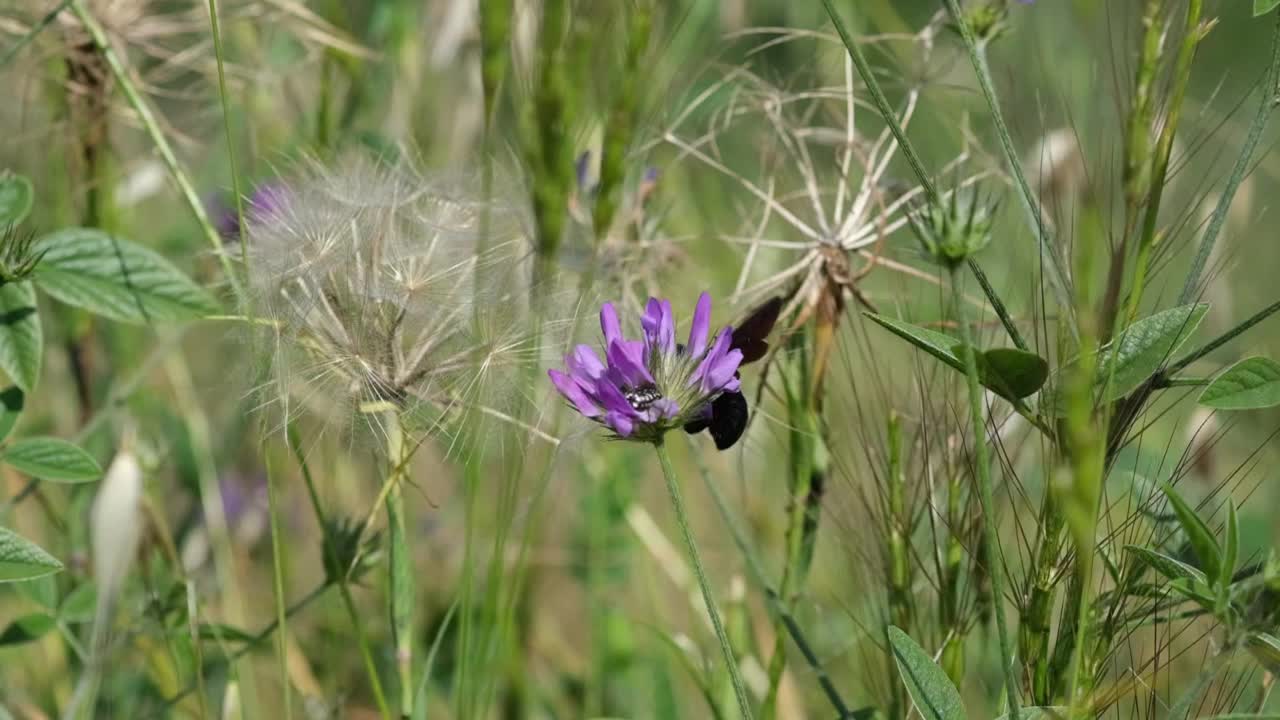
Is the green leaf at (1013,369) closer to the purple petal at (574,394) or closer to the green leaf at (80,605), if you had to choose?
the purple petal at (574,394)

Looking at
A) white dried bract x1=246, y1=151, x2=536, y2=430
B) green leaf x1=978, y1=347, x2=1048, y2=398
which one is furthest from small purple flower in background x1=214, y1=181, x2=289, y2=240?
green leaf x1=978, y1=347, x2=1048, y2=398

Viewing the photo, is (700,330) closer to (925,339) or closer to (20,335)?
(925,339)

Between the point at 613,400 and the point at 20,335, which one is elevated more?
the point at 20,335

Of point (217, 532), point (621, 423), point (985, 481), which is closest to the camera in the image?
point (985, 481)

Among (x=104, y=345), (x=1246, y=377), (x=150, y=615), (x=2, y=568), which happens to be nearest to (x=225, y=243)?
(x=150, y=615)

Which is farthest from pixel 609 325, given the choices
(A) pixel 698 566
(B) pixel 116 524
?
(B) pixel 116 524

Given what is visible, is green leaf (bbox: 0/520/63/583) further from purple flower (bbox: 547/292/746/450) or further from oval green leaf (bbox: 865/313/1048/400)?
oval green leaf (bbox: 865/313/1048/400)
